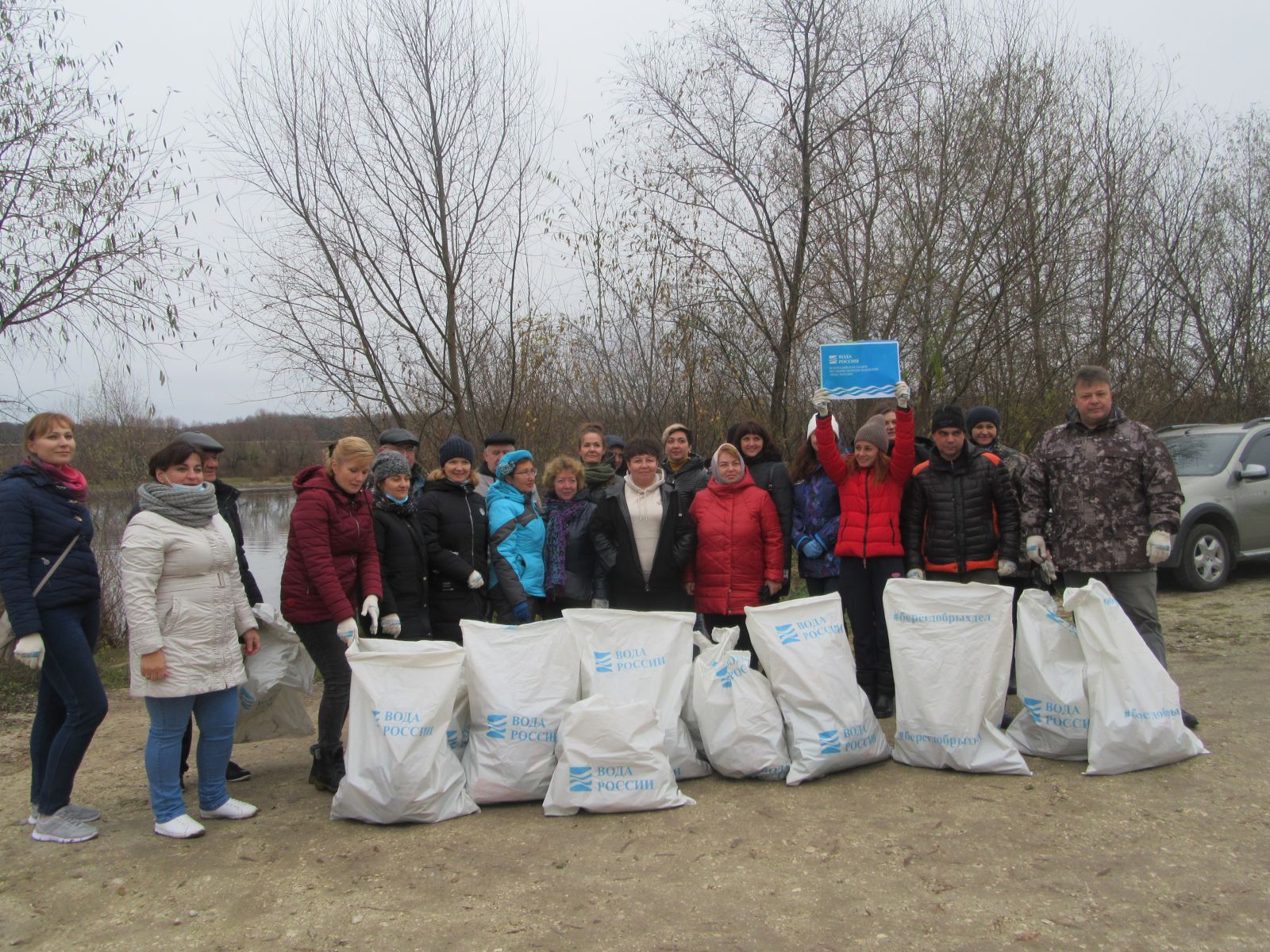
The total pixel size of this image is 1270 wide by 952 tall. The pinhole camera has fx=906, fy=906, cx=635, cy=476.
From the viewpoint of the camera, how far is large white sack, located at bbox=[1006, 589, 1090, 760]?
382cm

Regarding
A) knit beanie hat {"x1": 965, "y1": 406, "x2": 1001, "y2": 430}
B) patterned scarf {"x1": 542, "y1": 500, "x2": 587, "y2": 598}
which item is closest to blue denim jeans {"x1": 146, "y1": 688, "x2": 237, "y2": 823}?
patterned scarf {"x1": 542, "y1": 500, "x2": 587, "y2": 598}

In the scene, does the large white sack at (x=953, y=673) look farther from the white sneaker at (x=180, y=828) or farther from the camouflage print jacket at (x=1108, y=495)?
the white sneaker at (x=180, y=828)

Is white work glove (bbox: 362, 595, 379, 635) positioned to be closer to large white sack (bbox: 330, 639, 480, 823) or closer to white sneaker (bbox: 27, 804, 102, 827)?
large white sack (bbox: 330, 639, 480, 823)

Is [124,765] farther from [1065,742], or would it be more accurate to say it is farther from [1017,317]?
[1017,317]

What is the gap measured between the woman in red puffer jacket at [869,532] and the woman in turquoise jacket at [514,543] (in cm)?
155

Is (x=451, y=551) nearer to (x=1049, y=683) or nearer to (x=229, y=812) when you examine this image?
(x=229, y=812)

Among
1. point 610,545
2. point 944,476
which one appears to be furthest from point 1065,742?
point 610,545

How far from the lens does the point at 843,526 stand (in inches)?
183

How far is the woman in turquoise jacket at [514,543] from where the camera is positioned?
464cm

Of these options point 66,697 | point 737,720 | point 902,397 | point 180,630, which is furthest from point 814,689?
point 66,697

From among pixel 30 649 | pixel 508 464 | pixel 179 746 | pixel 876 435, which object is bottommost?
pixel 179 746

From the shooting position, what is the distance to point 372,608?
396cm

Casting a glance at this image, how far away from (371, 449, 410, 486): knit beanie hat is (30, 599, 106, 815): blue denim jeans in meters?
1.29

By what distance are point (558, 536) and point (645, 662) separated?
1.16m
